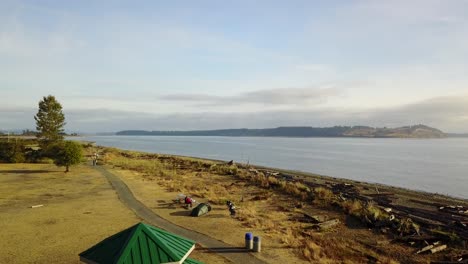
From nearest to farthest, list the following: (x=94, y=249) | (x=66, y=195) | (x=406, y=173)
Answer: (x=94, y=249)
(x=66, y=195)
(x=406, y=173)

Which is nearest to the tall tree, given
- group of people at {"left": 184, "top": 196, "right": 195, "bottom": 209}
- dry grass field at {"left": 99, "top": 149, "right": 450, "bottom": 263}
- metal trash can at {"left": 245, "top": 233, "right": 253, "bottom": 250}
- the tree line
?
the tree line

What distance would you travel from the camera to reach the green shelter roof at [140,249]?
24.8 ft

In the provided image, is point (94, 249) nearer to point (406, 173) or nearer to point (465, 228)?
point (465, 228)

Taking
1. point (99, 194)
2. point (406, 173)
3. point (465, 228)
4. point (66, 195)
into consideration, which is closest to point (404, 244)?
point (465, 228)

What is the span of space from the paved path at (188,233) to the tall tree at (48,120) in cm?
3400

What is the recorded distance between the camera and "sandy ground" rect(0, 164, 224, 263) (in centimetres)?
1664

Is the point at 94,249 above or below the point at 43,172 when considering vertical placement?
above

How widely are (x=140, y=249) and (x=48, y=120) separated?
5965 cm

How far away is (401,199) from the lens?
38531 millimetres

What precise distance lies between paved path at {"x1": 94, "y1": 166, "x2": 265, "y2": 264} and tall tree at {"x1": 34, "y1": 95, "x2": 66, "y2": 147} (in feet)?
112

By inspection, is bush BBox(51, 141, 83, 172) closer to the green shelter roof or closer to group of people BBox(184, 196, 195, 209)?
group of people BBox(184, 196, 195, 209)

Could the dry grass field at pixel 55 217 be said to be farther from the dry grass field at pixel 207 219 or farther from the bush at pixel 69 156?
the bush at pixel 69 156

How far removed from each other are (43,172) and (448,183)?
6296 centimetres

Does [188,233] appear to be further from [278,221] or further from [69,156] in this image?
[69,156]
